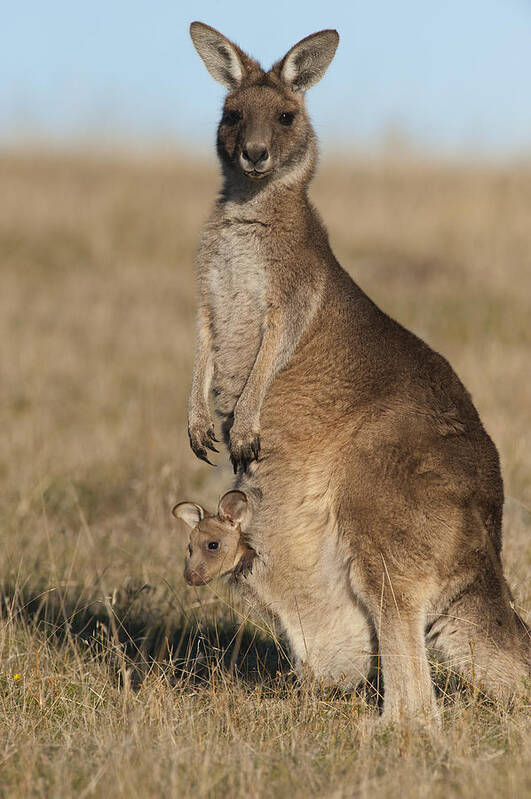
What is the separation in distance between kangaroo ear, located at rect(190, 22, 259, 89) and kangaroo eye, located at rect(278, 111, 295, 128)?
249 millimetres

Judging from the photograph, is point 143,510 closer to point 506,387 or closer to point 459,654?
point 459,654

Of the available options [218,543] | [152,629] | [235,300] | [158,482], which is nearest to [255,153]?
[235,300]

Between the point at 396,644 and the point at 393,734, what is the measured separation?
29 centimetres

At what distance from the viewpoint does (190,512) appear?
12.1 feet

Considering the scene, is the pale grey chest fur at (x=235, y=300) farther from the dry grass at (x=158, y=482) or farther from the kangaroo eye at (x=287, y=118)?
the dry grass at (x=158, y=482)

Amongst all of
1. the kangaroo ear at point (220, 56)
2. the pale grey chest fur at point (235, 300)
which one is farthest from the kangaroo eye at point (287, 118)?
the pale grey chest fur at point (235, 300)

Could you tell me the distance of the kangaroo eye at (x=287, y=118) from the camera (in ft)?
12.5

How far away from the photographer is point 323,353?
11.7ft

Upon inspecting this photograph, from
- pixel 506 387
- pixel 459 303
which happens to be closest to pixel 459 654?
pixel 506 387

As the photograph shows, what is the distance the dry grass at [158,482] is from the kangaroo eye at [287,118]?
73.8 inches

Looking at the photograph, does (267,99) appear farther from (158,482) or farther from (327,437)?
(158,482)

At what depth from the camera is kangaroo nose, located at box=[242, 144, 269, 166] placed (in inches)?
141

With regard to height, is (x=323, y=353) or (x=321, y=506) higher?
(x=323, y=353)

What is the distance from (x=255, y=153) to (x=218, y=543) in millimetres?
A: 1375
